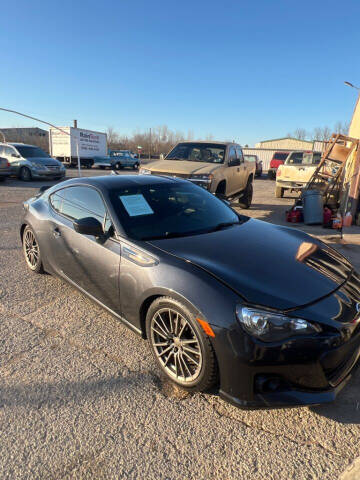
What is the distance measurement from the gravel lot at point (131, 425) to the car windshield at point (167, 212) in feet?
3.33

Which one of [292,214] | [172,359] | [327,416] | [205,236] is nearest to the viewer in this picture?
[327,416]

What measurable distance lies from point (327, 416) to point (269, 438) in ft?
1.47

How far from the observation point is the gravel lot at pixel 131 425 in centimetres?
168

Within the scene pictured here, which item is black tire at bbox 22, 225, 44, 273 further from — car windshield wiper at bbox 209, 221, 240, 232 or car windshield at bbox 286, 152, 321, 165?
car windshield at bbox 286, 152, 321, 165

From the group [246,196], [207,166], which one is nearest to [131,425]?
[207,166]

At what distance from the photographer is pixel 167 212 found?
10.2 feet

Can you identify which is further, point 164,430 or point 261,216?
point 261,216

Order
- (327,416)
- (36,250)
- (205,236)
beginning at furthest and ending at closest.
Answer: (36,250) < (205,236) < (327,416)

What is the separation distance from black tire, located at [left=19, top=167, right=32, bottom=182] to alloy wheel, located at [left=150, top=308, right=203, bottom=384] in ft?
47.6

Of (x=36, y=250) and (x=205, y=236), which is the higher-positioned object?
(x=205, y=236)

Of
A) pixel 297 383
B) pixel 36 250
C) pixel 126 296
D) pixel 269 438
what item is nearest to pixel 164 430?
pixel 269 438

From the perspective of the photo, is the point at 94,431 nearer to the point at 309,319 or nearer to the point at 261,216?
the point at 309,319

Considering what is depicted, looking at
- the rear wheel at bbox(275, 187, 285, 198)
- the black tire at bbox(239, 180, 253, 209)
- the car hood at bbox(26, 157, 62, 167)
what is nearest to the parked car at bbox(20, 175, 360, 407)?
the black tire at bbox(239, 180, 253, 209)

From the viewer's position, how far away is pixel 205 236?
2.82 metres
